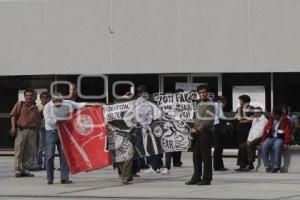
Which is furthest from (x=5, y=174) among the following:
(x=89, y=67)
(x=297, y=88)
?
(x=297, y=88)

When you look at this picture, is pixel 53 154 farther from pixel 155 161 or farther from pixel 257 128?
pixel 257 128

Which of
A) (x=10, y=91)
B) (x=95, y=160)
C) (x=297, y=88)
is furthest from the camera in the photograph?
(x=10, y=91)

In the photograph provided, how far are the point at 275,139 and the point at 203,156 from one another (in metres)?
3.67

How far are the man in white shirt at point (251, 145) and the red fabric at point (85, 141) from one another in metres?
4.17

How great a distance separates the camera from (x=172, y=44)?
23.8 m

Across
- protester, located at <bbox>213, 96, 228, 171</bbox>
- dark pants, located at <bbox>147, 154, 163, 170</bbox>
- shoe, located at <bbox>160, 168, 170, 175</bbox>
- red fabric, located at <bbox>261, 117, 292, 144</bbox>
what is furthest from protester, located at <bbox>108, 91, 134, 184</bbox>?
red fabric, located at <bbox>261, 117, 292, 144</bbox>

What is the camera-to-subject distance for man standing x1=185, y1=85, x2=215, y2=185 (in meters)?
14.2

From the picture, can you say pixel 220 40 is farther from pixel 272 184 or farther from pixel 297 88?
pixel 272 184

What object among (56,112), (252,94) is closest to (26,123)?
(56,112)

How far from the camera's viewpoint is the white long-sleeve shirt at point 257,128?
17938mm

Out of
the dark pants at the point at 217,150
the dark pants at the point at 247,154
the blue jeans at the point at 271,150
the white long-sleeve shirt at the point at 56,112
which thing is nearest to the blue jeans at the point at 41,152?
the white long-sleeve shirt at the point at 56,112

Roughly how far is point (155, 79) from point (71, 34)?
9.56ft

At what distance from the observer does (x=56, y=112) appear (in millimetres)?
14812

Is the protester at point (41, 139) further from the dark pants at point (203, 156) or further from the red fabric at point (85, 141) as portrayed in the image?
the dark pants at point (203, 156)
